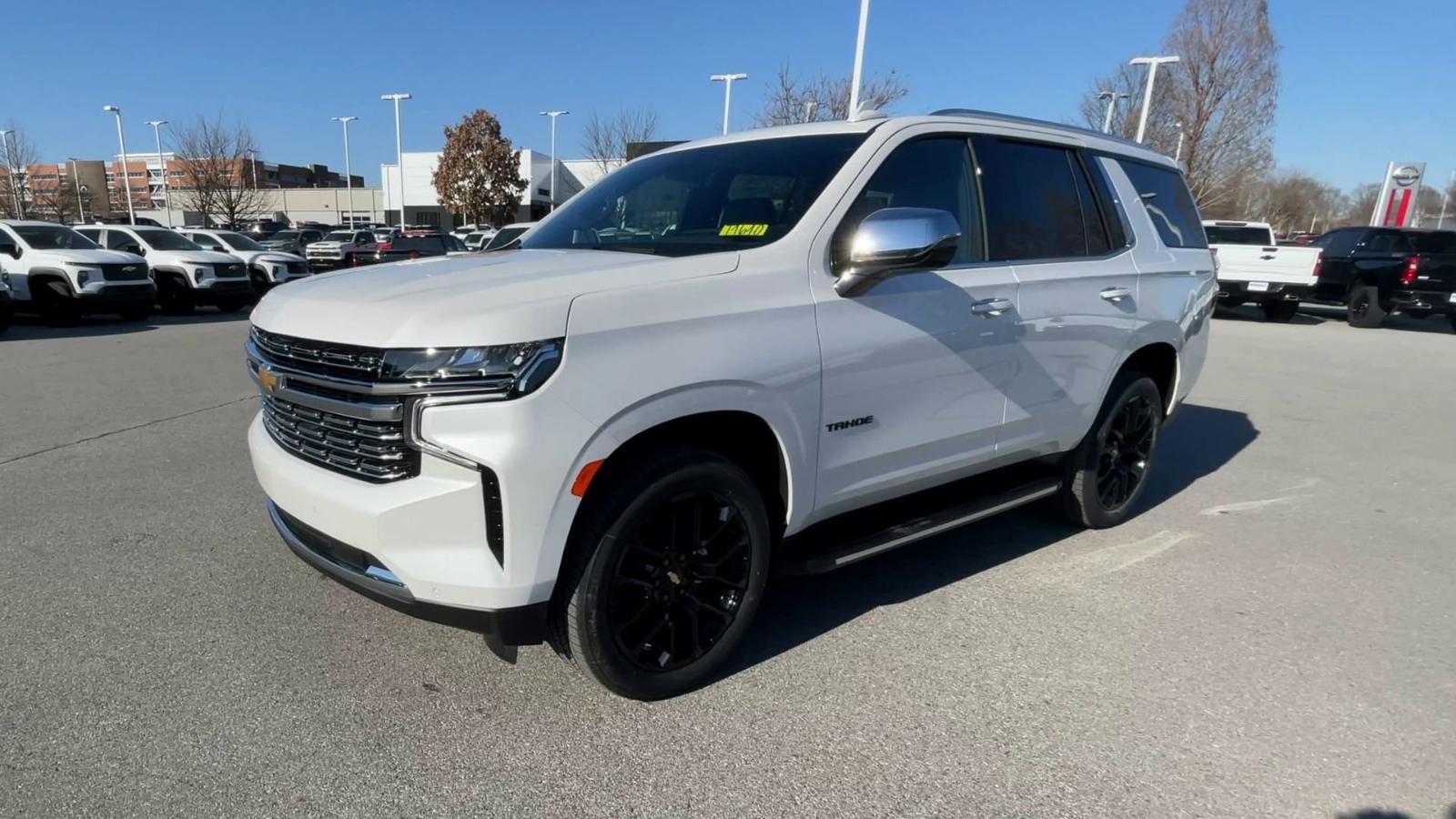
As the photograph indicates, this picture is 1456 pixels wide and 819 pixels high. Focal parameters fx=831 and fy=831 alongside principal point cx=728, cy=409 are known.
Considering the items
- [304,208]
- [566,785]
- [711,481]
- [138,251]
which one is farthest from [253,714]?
[304,208]

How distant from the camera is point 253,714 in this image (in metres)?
2.68

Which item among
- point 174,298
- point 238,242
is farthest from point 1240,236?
point 238,242

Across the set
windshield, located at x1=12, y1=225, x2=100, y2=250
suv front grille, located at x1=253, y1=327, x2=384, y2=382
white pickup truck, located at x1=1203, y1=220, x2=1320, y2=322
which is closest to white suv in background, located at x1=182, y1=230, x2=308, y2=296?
windshield, located at x1=12, y1=225, x2=100, y2=250

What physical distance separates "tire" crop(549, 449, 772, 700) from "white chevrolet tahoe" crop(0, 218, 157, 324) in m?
15.1

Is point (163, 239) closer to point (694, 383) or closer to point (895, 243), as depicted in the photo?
point (694, 383)

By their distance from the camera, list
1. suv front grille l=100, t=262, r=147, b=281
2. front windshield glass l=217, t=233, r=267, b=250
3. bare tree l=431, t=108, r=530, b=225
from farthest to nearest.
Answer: bare tree l=431, t=108, r=530, b=225
front windshield glass l=217, t=233, r=267, b=250
suv front grille l=100, t=262, r=147, b=281

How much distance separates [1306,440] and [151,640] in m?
8.11

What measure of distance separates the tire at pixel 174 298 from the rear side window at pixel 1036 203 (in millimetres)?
17102

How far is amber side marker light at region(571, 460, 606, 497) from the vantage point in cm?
237

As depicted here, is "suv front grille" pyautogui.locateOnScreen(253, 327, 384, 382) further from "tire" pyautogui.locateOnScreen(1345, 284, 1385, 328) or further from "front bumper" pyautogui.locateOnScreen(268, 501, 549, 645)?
"tire" pyautogui.locateOnScreen(1345, 284, 1385, 328)

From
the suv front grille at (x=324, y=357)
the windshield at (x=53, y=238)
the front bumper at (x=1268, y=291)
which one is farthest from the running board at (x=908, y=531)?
the windshield at (x=53, y=238)

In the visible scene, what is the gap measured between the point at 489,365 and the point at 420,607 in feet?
2.54

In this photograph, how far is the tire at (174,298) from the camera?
16203 mm

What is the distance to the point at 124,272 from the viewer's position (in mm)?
14102
